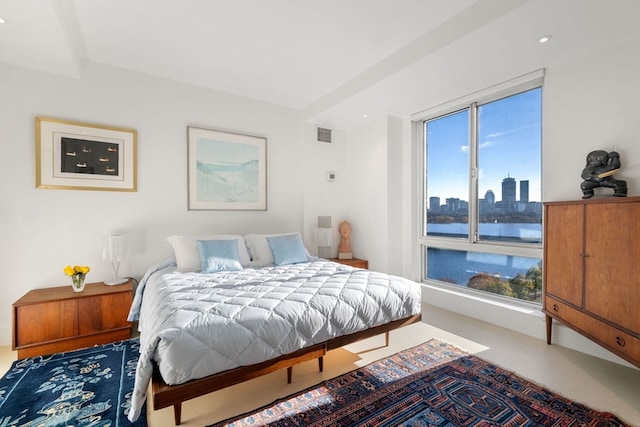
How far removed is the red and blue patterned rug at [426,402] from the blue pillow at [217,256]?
4.68 ft

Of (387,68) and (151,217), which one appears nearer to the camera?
(387,68)

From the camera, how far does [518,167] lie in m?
3.19

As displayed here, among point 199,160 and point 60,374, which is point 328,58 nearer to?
point 199,160

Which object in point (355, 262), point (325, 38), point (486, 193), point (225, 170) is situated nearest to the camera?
point (325, 38)

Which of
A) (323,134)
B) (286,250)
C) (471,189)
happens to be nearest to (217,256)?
(286,250)

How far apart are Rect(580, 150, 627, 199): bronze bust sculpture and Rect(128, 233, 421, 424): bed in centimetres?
167

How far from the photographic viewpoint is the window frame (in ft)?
9.95

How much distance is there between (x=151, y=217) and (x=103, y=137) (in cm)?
95

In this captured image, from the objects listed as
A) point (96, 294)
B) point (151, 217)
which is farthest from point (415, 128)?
point (96, 294)

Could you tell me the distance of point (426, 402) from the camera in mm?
1885

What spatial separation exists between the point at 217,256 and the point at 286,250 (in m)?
0.77

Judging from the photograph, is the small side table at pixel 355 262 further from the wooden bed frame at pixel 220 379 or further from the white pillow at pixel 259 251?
the wooden bed frame at pixel 220 379

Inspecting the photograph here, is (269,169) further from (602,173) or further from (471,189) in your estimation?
(602,173)

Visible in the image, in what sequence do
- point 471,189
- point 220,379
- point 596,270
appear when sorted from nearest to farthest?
point 220,379 → point 596,270 → point 471,189
